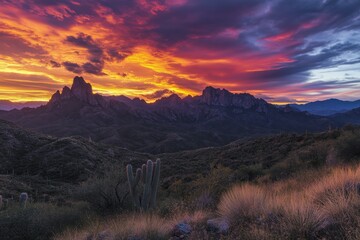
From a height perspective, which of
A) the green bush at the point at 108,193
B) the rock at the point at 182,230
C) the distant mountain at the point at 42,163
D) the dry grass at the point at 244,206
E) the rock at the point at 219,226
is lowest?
the distant mountain at the point at 42,163

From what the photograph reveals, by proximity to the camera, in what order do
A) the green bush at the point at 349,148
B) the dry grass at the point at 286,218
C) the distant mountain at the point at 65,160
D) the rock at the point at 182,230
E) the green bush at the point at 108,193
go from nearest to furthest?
the dry grass at the point at 286,218 < the rock at the point at 182,230 < the green bush at the point at 108,193 < the green bush at the point at 349,148 < the distant mountain at the point at 65,160

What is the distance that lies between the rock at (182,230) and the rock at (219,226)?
0.46m

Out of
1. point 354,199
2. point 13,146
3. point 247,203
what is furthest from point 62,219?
point 13,146

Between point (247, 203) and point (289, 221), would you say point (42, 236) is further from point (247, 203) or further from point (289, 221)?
point (289, 221)

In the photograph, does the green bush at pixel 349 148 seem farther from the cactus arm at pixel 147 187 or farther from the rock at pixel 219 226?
the rock at pixel 219 226

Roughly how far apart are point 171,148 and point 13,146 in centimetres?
11599

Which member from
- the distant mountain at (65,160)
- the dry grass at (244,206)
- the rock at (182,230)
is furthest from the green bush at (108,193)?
the distant mountain at (65,160)

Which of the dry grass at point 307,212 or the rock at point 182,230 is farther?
the rock at point 182,230

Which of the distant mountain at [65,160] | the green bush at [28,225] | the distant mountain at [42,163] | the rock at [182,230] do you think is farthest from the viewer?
the distant mountain at [42,163]

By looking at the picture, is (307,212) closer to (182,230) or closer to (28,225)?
(182,230)

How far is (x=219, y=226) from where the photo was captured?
6.73m

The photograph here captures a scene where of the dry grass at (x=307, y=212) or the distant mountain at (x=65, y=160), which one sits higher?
the dry grass at (x=307, y=212)

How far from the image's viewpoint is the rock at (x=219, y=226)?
Result: 6.48m

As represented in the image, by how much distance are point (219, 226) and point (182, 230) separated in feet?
2.77
